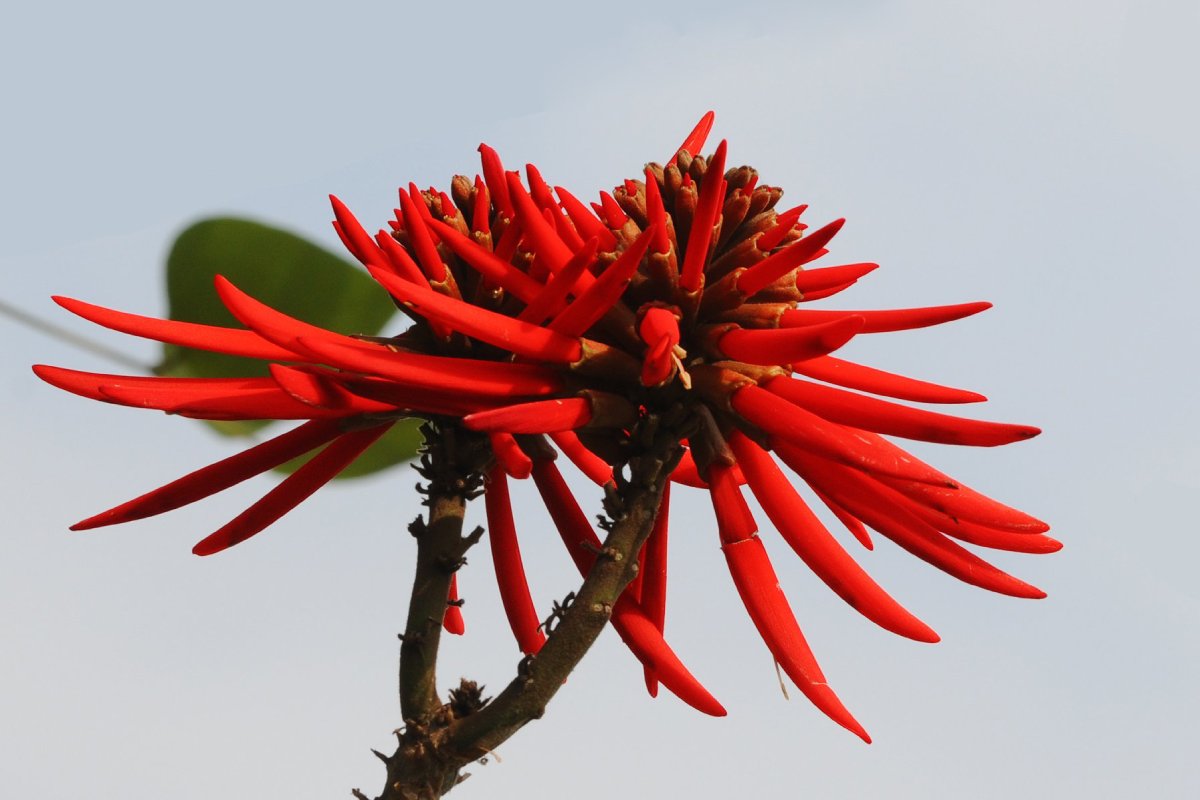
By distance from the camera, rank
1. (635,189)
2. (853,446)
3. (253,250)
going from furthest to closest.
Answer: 1. (253,250)
2. (635,189)
3. (853,446)

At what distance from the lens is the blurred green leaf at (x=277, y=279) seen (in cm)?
155

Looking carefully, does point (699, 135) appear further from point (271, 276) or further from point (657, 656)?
point (271, 276)

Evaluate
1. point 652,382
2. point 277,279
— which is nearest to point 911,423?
point 652,382

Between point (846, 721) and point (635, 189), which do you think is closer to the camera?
point (846, 721)

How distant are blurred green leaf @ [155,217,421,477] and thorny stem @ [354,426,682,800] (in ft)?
2.07

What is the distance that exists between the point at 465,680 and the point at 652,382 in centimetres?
23

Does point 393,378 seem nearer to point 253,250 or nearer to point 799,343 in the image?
point 799,343

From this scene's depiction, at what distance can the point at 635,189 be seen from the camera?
35.7 inches

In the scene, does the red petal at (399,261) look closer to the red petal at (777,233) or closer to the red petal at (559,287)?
the red petal at (559,287)

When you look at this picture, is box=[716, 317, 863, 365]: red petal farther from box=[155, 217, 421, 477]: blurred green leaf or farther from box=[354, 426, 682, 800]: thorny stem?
box=[155, 217, 421, 477]: blurred green leaf

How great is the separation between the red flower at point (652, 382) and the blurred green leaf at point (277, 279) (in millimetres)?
630

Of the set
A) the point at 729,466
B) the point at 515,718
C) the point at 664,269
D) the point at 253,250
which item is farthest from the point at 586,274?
the point at 253,250

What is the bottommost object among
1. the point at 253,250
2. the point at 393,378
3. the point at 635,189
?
the point at 393,378

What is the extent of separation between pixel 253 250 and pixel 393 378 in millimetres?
A: 899
